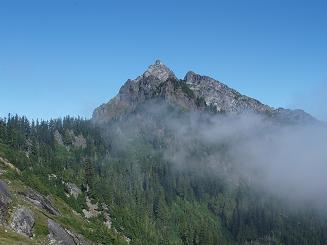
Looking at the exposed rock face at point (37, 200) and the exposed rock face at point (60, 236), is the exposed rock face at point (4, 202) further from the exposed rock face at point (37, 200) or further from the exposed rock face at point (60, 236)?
the exposed rock face at point (37, 200)

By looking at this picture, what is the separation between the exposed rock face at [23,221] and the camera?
11362cm

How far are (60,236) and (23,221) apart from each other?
12.5 metres

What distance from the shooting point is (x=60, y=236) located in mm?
126312

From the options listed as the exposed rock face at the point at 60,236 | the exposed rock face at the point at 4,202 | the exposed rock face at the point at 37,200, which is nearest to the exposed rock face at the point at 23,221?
the exposed rock face at the point at 4,202

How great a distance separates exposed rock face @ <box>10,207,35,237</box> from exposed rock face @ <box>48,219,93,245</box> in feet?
20.0

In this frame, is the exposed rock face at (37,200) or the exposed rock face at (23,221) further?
the exposed rock face at (37,200)

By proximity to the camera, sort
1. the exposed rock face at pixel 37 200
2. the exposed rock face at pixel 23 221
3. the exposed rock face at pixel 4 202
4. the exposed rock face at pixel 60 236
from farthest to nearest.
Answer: the exposed rock face at pixel 37 200 < the exposed rock face at pixel 60 236 < the exposed rock face at pixel 23 221 < the exposed rock face at pixel 4 202

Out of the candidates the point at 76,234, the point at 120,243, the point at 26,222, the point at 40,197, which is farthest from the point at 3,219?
the point at 120,243

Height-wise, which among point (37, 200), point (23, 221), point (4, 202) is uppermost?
point (37, 200)

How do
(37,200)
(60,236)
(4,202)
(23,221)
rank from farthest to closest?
1. (37,200)
2. (60,236)
3. (4,202)
4. (23,221)

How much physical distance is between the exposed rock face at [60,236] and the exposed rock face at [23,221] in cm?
611

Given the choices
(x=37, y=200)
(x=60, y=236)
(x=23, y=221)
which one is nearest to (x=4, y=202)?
(x=23, y=221)

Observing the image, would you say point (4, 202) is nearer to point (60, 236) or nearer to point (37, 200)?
point (60, 236)

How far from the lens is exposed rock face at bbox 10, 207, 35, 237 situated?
114 m
